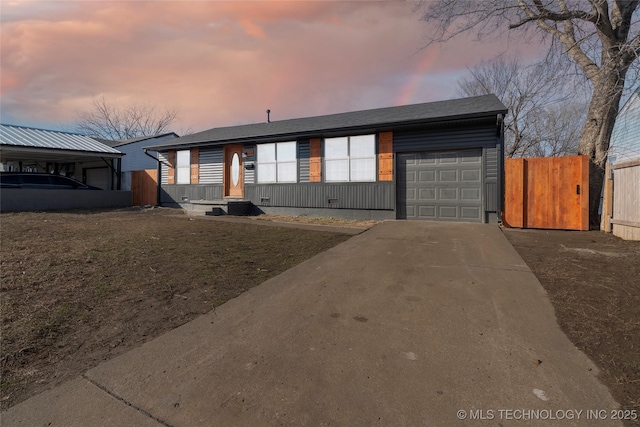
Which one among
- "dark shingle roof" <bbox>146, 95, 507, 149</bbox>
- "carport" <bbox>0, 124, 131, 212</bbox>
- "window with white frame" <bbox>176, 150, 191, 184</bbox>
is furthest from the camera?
"window with white frame" <bbox>176, 150, 191, 184</bbox>

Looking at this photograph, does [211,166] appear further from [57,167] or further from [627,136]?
[627,136]

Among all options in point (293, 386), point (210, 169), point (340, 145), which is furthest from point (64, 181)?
point (293, 386)

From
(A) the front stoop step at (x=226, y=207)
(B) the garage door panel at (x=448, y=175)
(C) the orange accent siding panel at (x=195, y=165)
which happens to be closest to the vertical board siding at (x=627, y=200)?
(B) the garage door panel at (x=448, y=175)

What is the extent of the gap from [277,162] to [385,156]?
14.6ft

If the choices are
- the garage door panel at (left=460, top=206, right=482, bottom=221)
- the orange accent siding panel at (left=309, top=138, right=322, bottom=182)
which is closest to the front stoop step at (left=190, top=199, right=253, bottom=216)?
the orange accent siding panel at (left=309, top=138, right=322, bottom=182)

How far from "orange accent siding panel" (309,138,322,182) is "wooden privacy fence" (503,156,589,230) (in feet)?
19.8

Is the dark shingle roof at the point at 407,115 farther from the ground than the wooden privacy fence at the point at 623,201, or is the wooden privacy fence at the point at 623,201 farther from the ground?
the dark shingle roof at the point at 407,115

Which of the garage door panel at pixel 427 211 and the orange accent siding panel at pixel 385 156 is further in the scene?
the orange accent siding panel at pixel 385 156

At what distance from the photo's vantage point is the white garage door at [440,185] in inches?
378

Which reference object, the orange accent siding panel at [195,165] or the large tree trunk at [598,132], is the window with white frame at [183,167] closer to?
the orange accent siding panel at [195,165]

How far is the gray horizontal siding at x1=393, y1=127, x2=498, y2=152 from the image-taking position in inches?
→ 370

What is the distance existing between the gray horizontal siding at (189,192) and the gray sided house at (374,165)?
7 centimetres

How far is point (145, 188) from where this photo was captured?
56.6ft

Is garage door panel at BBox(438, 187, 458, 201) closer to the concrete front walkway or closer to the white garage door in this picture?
the white garage door
